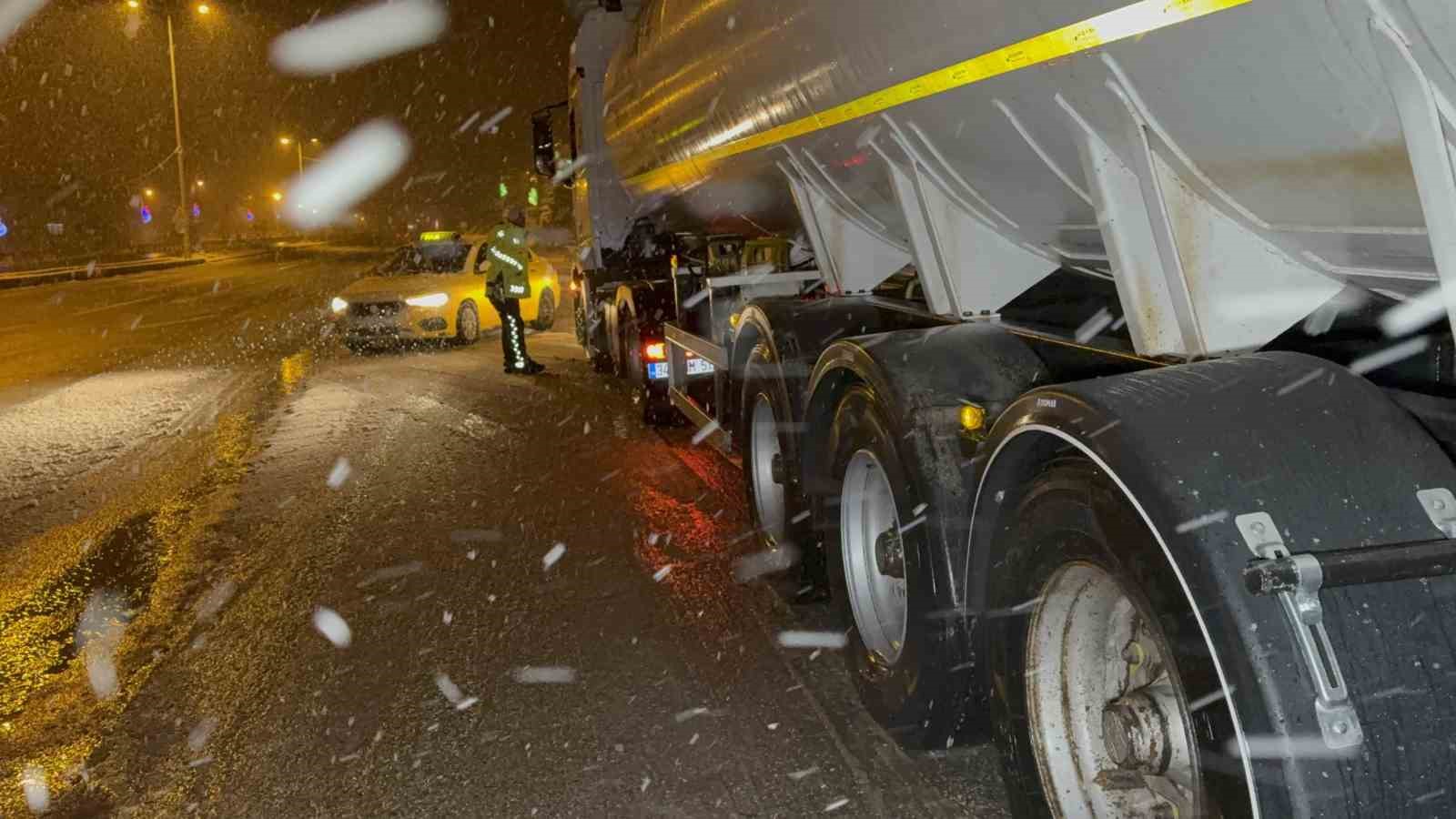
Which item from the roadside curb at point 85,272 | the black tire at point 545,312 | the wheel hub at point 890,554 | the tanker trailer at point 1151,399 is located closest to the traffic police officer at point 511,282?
the black tire at point 545,312

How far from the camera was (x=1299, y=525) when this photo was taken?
7.62 ft

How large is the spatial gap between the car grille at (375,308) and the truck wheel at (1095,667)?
→ 14.5 meters

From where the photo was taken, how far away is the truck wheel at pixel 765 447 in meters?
5.88

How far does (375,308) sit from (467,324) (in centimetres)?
143

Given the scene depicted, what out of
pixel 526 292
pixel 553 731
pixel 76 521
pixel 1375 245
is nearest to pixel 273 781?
pixel 553 731

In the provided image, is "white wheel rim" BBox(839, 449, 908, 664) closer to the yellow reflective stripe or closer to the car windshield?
the yellow reflective stripe

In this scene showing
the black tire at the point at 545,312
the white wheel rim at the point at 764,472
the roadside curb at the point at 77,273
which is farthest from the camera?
the roadside curb at the point at 77,273

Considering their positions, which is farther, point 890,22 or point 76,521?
→ point 76,521

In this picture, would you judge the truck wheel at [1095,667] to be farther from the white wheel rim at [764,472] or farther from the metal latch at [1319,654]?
the white wheel rim at [764,472]

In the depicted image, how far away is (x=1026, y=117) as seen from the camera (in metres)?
3.37

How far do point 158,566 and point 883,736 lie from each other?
4406 millimetres

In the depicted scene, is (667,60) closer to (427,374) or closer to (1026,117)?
(1026,117)

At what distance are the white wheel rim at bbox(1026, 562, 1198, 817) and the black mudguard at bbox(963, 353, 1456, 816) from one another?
38 centimetres

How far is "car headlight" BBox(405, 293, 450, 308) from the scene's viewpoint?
16.8m
